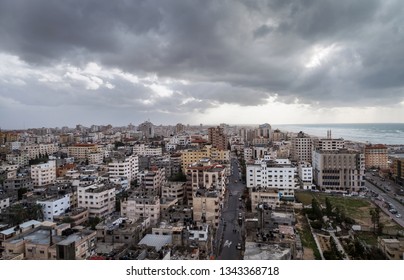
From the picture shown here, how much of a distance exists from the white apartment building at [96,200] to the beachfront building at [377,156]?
394 inches

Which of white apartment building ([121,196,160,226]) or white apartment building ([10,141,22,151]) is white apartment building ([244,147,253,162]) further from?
white apartment building ([10,141,22,151])

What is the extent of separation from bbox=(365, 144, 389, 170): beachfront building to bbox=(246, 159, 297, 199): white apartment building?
18.1ft

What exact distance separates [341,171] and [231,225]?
498 cm

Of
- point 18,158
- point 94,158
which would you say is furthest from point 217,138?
point 18,158

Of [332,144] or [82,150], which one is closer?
[332,144]

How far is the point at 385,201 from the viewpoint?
302 inches

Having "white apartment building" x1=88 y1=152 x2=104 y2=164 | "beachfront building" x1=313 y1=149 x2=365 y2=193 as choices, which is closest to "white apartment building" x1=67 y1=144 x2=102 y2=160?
"white apartment building" x1=88 y1=152 x2=104 y2=164

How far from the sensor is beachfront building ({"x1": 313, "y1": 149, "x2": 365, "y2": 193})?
9.12m

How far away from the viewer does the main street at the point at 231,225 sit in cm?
452

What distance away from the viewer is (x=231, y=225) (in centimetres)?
580

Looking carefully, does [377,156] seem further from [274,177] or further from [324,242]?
[324,242]
